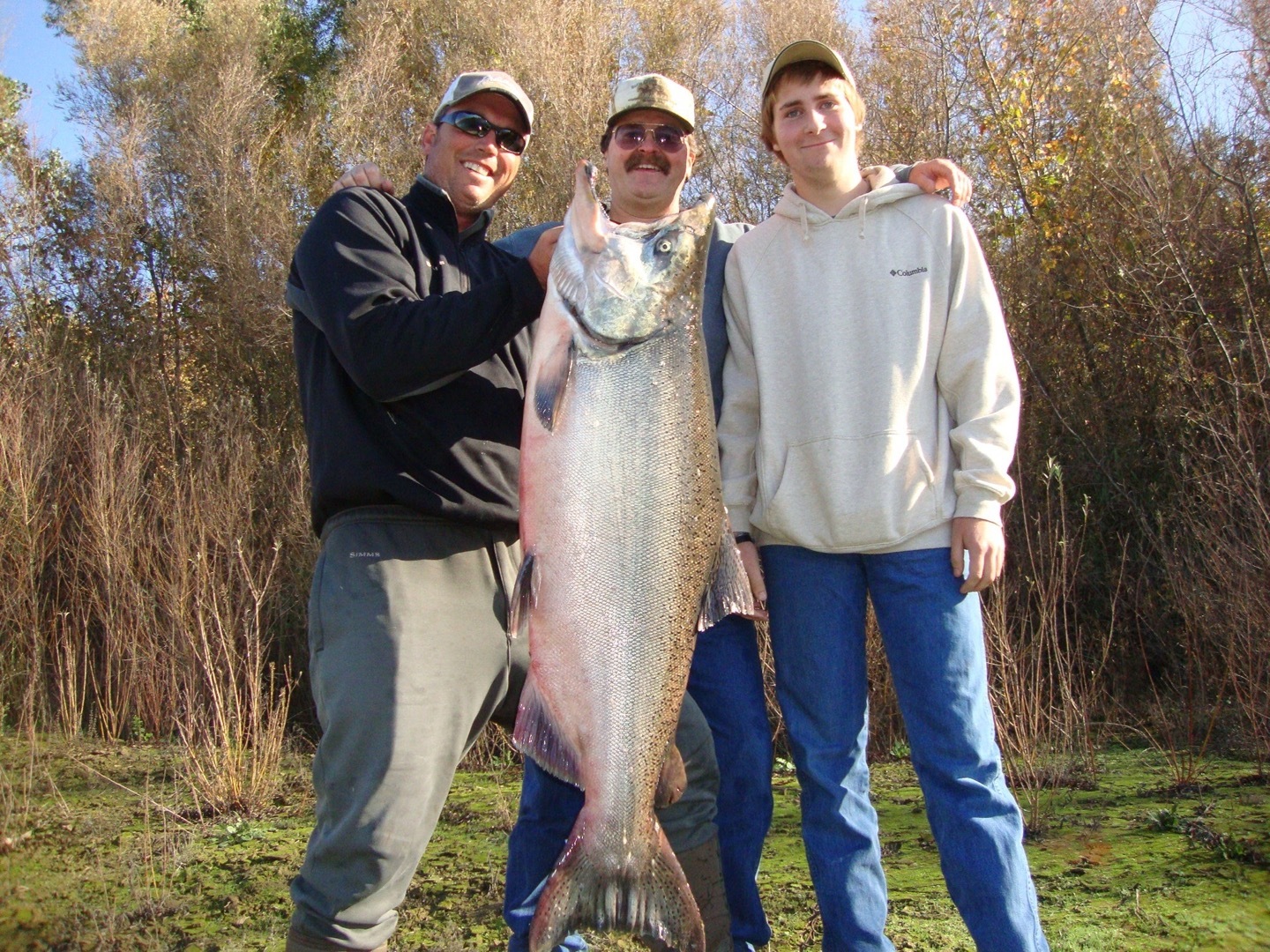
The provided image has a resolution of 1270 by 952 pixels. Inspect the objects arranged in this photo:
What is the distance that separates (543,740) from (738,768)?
2.45 ft

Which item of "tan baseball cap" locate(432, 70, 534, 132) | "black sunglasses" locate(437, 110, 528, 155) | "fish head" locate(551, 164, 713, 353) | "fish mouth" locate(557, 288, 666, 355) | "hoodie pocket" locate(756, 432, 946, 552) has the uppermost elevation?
"tan baseball cap" locate(432, 70, 534, 132)

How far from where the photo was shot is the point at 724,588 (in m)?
2.57

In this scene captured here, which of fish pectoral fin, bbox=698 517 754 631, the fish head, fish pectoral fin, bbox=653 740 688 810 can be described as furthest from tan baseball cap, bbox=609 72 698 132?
fish pectoral fin, bbox=653 740 688 810

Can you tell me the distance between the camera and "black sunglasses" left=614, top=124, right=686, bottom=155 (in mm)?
3287

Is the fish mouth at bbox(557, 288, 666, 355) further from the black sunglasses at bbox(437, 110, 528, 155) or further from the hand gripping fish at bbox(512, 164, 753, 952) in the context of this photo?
the black sunglasses at bbox(437, 110, 528, 155)

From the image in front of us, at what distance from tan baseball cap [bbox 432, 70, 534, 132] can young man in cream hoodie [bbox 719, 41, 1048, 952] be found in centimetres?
81

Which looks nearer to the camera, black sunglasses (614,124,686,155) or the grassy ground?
black sunglasses (614,124,686,155)

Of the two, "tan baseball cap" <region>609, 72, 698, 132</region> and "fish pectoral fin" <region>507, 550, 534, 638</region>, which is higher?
"tan baseball cap" <region>609, 72, 698, 132</region>

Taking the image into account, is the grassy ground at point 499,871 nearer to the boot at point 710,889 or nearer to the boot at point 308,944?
the boot at point 710,889

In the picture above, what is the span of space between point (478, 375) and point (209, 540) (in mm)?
6098

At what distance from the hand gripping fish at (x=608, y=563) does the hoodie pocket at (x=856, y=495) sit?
1.45ft

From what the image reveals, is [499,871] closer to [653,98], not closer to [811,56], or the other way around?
[653,98]

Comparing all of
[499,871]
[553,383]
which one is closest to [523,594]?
[553,383]

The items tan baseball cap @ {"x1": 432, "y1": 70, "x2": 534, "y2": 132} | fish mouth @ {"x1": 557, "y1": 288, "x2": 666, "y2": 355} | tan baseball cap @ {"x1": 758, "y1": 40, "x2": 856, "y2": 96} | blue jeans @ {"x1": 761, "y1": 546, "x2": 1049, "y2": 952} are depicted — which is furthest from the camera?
tan baseball cap @ {"x1": 432, "y1": 70, "x2": 534, "y2": 132}
